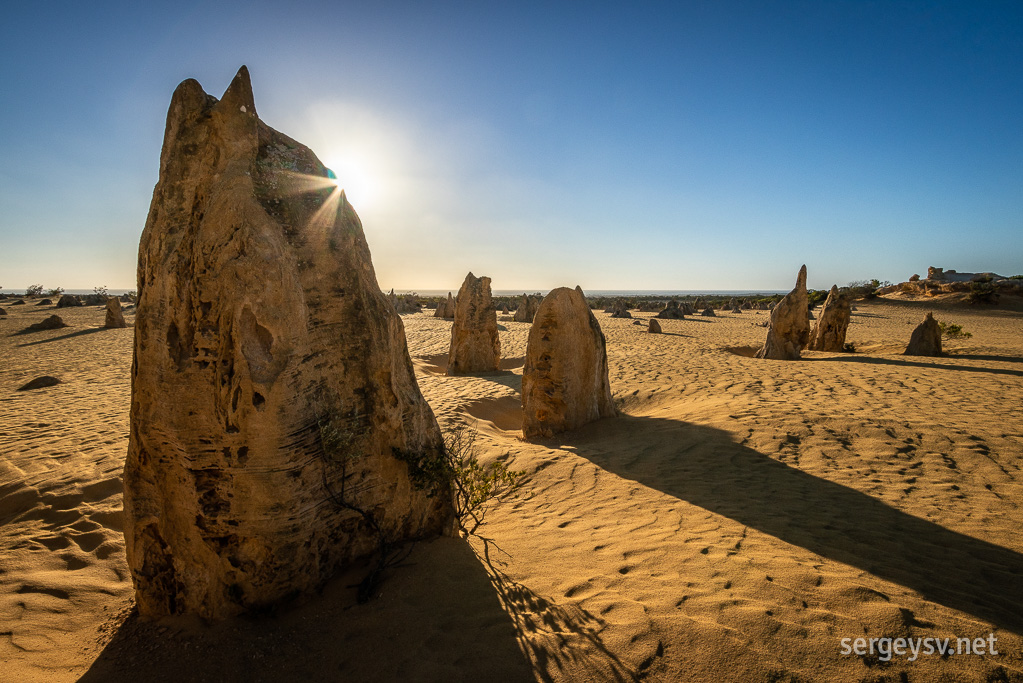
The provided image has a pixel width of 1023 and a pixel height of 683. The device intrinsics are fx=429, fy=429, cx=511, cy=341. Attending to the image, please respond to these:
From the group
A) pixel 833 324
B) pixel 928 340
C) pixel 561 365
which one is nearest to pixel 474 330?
pixel 561 365

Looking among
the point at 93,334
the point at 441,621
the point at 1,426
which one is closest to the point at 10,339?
the point at 93,334

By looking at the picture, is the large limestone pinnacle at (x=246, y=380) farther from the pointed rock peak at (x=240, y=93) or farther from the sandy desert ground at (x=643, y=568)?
the sandy desert ground at (x=643, y=568)

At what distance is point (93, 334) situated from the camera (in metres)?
18.5

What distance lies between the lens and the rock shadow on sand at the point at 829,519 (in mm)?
2553

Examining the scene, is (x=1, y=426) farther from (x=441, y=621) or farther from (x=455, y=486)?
(x=441, y=621)

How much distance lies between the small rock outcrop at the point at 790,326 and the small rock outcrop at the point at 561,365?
26.1 feet

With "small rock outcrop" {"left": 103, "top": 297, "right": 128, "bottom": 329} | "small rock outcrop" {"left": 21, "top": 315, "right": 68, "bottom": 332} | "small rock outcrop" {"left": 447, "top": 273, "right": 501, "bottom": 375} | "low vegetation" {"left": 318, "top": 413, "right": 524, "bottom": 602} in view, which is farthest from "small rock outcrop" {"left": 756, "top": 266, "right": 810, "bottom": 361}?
"small rock outcrop" {"left": 21, "top": 315, "right": 68, "bottom": 332}

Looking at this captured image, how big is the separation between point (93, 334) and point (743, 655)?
25.2 m

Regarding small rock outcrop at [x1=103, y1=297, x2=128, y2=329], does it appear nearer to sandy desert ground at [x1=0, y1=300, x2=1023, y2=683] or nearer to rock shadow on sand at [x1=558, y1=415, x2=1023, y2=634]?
sandy desert ground at [x1=0, y1=300, x2=1023, y2=683]

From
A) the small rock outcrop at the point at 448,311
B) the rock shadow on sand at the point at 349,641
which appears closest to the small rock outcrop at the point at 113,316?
the small rock outcrop at the point at 448,311

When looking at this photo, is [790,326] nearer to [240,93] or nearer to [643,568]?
[643,568]

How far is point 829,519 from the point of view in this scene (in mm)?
3453

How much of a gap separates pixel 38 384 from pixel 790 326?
60.2ft

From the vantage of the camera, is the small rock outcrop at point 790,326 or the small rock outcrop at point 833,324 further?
the small rock outcrop at point 833,324
